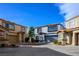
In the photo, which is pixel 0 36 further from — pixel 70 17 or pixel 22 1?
pixel 70 17

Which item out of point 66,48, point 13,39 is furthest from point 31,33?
point 66,48

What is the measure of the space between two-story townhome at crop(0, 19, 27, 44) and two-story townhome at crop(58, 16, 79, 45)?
Result: 155 centimetres

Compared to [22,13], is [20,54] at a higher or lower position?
lower

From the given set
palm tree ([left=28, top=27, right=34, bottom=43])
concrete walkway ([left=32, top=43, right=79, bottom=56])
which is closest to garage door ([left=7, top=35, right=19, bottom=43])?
palm tree ([left=28, top=27, right=34, bottom=43])

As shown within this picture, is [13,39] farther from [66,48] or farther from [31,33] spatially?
[66,48]

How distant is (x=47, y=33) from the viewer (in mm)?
12414

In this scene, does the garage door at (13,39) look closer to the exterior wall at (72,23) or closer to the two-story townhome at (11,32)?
the two-story townhome at (11,32)

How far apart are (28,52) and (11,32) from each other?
3.59 feet

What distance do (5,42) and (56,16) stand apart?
2331mm

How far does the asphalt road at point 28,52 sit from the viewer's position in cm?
1188

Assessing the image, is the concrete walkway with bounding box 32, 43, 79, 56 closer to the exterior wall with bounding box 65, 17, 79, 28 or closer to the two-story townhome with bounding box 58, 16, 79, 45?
the two-story townhome with bounding box 58, 16, 79, 45

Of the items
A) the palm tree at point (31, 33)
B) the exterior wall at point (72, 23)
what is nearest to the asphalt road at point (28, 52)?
the palm tree at point (31, 33)

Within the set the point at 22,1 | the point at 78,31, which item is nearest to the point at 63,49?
the point at 78,31

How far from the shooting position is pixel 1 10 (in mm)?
12141
